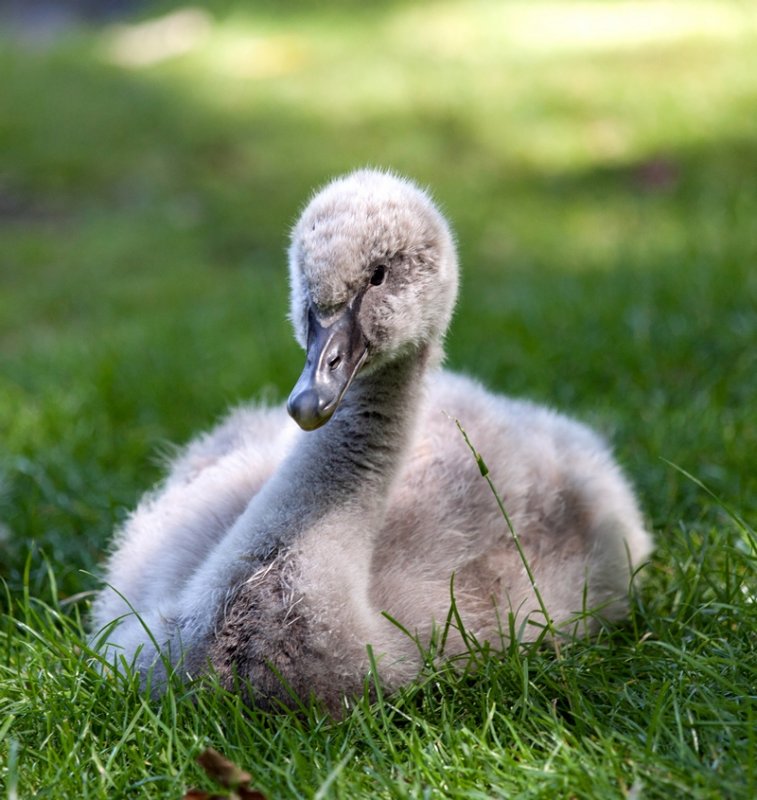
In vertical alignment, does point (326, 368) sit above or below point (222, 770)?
above

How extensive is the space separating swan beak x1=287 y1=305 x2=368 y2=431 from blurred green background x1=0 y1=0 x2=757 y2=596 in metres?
1.23

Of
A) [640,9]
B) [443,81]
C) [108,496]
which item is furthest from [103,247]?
[640,9]

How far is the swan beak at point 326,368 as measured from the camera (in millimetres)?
2133

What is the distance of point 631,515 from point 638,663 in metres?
0.64

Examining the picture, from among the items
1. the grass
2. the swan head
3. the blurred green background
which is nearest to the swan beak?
the swan head

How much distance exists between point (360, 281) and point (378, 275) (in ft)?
0.22

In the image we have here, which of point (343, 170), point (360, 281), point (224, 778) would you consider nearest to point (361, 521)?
point (360, 281)

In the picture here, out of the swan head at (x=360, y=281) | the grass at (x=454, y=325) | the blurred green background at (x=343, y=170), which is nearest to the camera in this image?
the grass at (x=454, y=325)

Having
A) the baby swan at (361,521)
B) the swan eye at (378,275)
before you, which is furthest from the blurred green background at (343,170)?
the swan eye at (378,275)

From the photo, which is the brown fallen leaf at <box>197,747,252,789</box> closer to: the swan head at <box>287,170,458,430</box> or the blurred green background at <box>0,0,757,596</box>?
the swan head at <box>287,170,458,430</box>

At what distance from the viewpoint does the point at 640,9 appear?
10.0 metres

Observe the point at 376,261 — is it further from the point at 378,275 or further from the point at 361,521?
the point at 361,521

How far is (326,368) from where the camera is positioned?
2.19 meters

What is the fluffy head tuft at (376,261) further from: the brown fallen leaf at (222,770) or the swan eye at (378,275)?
the brown fallen leaf at (222,770)
